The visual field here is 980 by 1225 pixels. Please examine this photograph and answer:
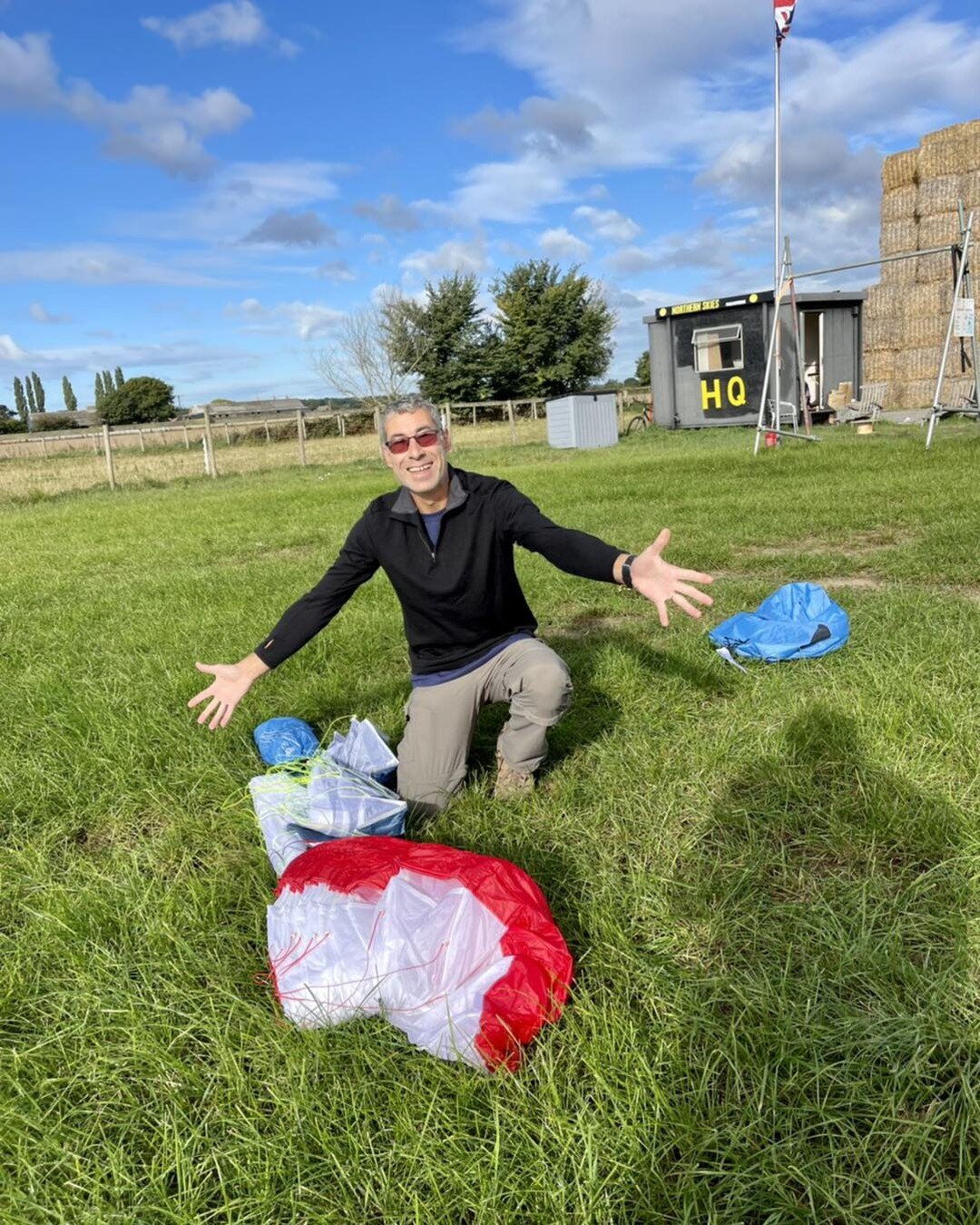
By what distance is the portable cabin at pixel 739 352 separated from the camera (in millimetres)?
20484

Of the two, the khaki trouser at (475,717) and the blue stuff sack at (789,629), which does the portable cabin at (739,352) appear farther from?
the khaki trouser at (475,717)

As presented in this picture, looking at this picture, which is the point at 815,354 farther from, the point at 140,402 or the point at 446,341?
the point at 140,402

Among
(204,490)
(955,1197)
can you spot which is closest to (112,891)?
(955,1197)

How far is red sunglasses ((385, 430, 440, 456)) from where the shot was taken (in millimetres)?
2939

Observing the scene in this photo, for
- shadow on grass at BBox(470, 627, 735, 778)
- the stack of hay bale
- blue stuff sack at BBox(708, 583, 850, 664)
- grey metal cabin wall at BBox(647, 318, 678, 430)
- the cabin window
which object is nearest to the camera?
shadow on grass at BBox(470, 627, 735, 778)

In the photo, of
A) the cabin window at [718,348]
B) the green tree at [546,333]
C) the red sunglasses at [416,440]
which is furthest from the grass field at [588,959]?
the green tree at [546,333]

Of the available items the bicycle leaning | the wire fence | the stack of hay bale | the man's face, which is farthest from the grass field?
the bicycle leaning

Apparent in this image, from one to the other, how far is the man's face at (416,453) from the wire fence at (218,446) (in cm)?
1671

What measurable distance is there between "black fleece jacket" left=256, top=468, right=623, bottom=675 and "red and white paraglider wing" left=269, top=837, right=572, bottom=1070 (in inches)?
49.0

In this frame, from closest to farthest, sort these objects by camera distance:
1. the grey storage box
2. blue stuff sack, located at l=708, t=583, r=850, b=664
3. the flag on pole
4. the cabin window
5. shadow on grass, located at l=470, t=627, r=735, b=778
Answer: shadow on grass, located at l=470, t=627, r=735, b=778 → blue stuff sack, located at l=708, t=583, r=850, b=664 → the flag on pole → the cabin window → the grey storage box

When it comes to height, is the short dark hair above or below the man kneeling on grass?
above

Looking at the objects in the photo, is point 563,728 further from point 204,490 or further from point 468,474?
point 204,490

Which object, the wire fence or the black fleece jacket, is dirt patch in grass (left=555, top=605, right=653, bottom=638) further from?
the wire fence

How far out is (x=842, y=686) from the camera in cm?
361
